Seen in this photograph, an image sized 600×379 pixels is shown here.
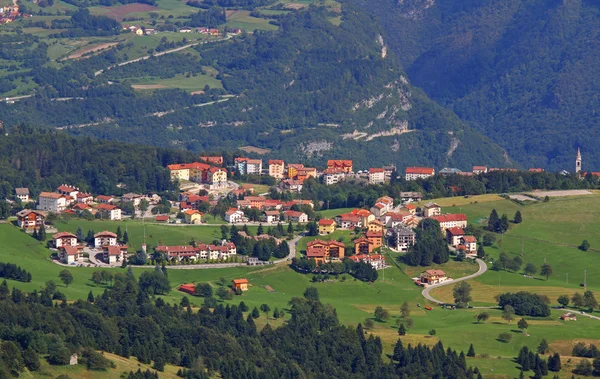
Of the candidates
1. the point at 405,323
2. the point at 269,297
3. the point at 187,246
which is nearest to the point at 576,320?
the point at 405,323

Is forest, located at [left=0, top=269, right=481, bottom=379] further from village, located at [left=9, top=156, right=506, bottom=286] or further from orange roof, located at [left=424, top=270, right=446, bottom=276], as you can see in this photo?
orange roof, located at [left=424, top=270, right=446, bottom=276]

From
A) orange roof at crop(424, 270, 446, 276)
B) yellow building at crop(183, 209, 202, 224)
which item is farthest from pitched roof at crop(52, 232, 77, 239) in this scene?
orange roof at crop(424, 270, 446, 276)

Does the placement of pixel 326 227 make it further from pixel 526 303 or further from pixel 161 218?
pixel 526 303

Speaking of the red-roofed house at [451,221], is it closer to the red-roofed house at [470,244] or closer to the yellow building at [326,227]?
the red-roofed house at [470,244]

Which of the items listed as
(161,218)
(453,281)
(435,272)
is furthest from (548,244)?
(161,218)

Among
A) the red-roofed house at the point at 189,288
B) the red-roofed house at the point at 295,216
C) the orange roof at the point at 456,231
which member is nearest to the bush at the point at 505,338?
the red-roofed house at the point at 189,288

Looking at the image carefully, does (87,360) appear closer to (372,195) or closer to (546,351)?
(546,351)
